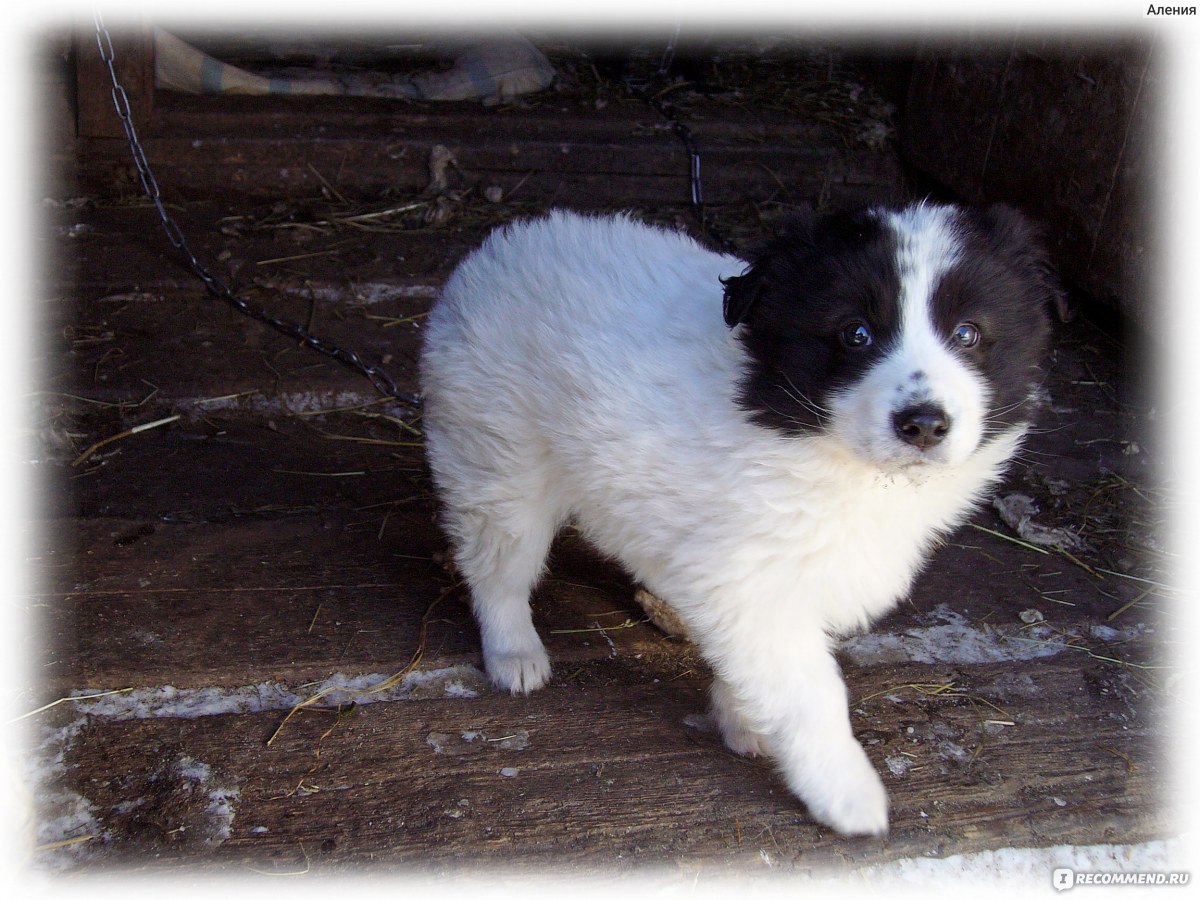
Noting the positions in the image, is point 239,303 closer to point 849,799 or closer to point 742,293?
point 742,293

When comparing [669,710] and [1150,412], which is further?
[1150,412]

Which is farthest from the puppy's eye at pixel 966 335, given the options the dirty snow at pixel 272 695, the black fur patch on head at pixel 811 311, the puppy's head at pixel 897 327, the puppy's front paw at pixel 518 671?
the dirty snow at pixel 272 695

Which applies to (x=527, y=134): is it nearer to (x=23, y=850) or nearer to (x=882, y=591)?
(x=882, y=591)

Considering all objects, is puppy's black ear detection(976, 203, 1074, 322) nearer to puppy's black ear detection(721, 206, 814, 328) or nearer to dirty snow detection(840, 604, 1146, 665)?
puppy's black ear detection(721, 206, 814, 328)

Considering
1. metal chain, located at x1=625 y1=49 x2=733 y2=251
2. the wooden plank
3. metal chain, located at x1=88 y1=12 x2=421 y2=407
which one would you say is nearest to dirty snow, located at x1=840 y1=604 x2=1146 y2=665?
the wooden plank

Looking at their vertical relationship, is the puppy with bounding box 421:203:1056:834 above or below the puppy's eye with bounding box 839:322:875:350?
below

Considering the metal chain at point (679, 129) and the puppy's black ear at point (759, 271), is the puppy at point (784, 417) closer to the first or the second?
the puppy's black ear at point (759, 271)

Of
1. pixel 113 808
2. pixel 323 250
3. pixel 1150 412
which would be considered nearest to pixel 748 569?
pixel 113 808
